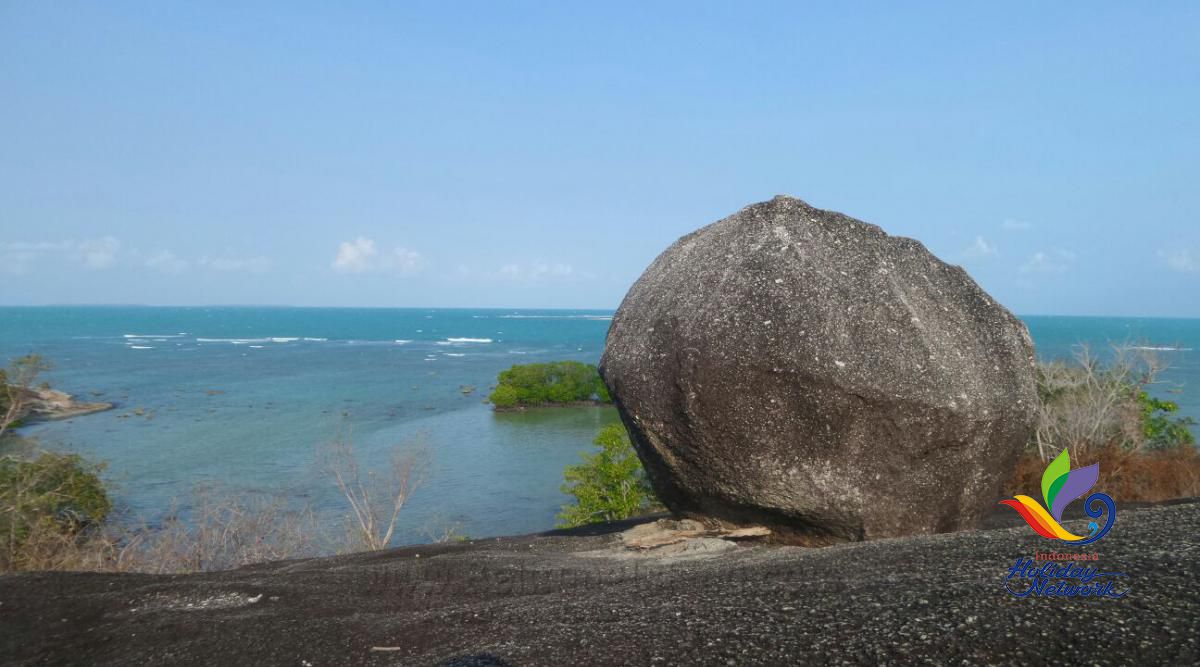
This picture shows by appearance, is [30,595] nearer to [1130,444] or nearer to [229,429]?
[1130,444]

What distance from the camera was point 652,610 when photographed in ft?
21.1

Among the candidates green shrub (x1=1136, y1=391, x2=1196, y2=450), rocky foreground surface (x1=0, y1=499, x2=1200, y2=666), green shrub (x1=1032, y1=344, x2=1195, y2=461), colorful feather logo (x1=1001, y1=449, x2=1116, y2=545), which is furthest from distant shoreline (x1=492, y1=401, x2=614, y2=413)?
colorful feather logo (x1=1001, y1=449, x2=1116, y2=545)

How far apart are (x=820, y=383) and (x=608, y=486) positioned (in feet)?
51.5

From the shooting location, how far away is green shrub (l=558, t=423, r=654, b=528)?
23.3 m

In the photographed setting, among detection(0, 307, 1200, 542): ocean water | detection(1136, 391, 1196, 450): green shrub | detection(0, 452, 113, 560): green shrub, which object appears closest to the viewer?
detection(0, 452, 113, 560): green shrub

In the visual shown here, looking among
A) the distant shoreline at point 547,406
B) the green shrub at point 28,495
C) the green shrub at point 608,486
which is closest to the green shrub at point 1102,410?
the green shrub at point 608,486

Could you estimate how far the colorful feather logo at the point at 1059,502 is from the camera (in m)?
7.64

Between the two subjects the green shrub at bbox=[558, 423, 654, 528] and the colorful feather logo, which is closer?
the colorful feather logo

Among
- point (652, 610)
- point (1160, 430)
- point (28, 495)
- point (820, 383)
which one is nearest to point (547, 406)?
point (1160, 430)

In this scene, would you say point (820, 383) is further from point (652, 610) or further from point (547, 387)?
point (547, 387)

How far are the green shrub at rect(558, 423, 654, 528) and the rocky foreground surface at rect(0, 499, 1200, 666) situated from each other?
45.3ft

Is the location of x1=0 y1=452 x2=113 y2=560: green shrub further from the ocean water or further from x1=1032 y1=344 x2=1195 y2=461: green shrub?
x1=1032 y1=344 x2=1195 y2=461: green shrub

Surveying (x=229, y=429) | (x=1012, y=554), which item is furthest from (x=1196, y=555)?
(x=229, y=429)

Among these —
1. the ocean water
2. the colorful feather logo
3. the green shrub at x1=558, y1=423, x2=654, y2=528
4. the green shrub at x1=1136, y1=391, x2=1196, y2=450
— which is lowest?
the ocean water
